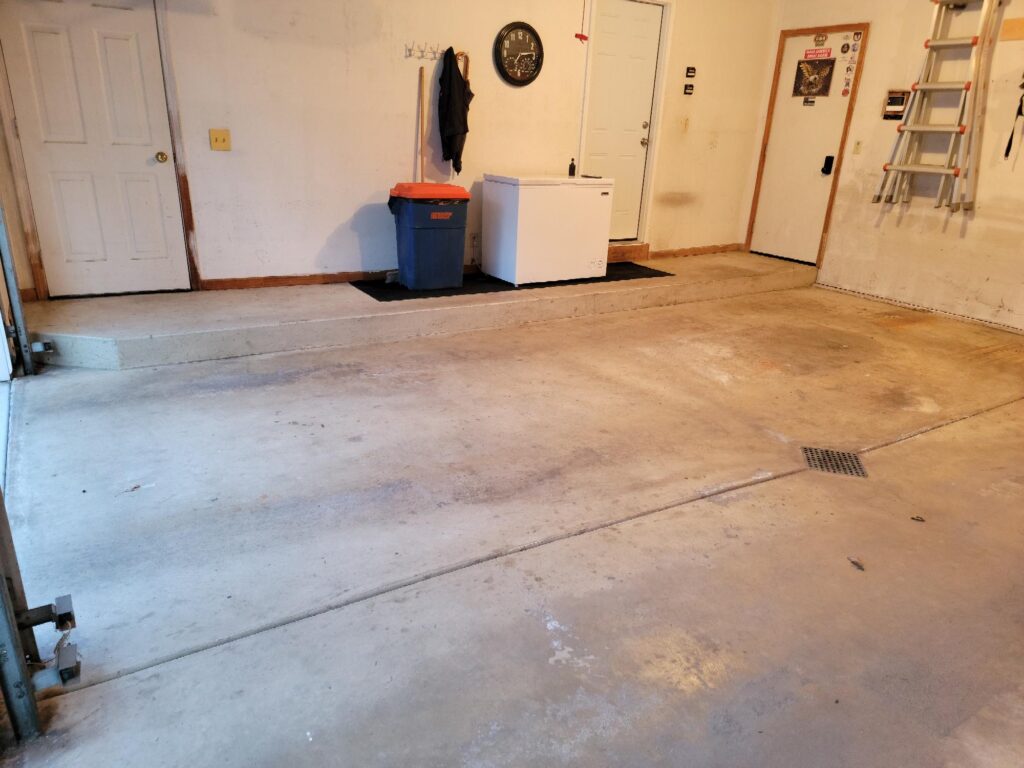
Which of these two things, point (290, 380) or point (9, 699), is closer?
point (9, 699)

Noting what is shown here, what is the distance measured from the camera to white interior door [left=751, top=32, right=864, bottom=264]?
6281mm

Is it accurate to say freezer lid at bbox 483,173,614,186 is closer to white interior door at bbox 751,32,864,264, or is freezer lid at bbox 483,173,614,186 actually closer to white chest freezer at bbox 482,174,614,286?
white chest freezer at bbox 482,174,614,286

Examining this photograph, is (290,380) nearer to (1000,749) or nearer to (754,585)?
(754,585)

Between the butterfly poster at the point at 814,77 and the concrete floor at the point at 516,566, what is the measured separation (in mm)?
3758

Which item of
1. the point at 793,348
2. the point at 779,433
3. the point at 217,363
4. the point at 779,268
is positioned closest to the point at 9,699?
the point at 217,363

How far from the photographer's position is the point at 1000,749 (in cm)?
167

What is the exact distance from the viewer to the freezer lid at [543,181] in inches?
200

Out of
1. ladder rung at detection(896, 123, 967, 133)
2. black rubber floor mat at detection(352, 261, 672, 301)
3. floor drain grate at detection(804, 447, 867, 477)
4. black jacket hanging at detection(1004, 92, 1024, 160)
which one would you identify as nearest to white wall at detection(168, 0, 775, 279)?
black rubber floor mat at detection(352, 261, 672, 301)

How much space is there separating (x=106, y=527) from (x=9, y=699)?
3.02 feet

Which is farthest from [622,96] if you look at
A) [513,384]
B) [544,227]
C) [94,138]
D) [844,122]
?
[94,138]

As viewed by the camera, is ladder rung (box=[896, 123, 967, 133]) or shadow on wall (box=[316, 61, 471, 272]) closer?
shadow on wall (box=[316, 61, 471, 272])

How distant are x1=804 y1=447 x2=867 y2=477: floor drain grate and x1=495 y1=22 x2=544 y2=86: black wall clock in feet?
12.7

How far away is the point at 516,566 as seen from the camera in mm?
2277

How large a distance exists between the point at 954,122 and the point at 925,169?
1.34ft
